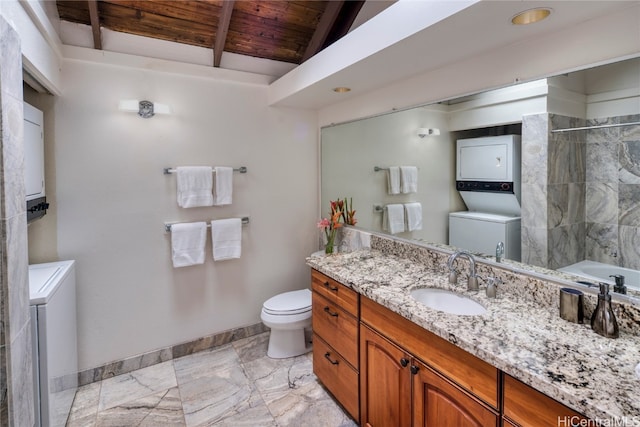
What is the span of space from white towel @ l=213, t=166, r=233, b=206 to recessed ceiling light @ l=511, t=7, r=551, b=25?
2118 mm

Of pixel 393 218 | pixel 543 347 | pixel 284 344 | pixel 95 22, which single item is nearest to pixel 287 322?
pixel 284 344

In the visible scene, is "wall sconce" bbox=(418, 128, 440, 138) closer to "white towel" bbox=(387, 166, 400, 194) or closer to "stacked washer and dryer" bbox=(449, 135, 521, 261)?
"stacked washer and dryer" bbox=(449, 135, 521, 261)

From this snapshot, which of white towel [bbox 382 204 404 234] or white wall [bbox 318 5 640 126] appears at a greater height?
white wall [bbox 318 5 640 126]

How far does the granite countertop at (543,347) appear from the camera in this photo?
2.82 feet

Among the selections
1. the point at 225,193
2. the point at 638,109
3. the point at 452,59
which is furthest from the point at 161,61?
the point at 638,109

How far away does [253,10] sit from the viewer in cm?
243

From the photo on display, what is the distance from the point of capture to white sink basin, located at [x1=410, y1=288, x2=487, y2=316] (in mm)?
1632

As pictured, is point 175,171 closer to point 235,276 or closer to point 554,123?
point 235,276

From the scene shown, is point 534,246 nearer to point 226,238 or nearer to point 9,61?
point 226,238

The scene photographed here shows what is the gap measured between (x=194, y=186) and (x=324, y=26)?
5.24 feet

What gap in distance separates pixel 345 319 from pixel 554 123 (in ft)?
4.68

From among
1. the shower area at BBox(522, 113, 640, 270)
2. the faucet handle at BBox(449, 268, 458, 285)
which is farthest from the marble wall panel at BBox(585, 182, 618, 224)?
the faucet handle at BBox(449, 268, 458, 285)

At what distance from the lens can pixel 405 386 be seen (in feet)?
4.80

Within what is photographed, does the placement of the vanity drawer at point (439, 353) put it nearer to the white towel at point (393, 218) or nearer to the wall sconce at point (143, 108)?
the white towel at point (393, 218)
